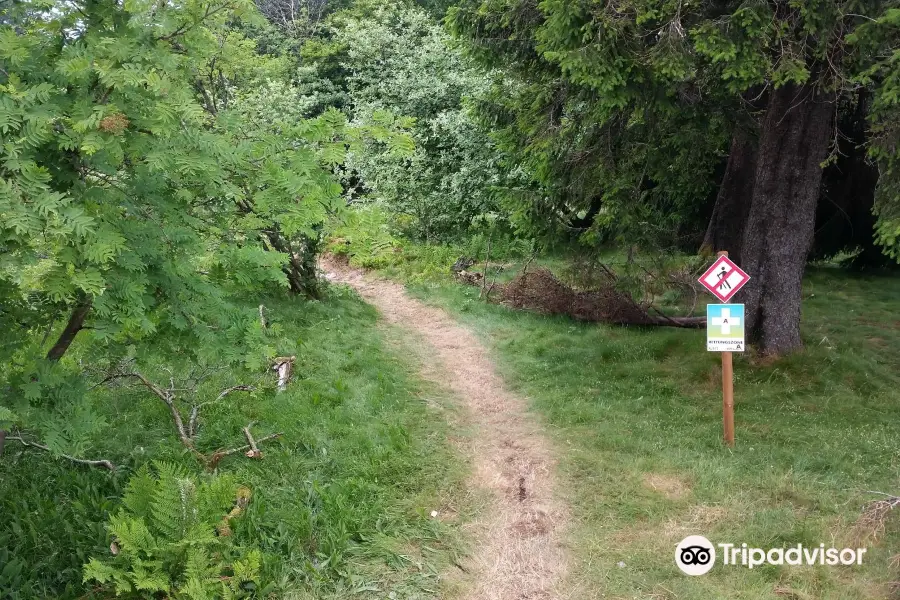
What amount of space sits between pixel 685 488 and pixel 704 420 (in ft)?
5.46

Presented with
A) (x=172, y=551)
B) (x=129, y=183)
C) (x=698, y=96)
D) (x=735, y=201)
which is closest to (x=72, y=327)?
(x=129, y=183)

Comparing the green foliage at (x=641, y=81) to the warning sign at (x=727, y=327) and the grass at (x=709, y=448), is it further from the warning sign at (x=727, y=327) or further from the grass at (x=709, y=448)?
the grass at (x=709, y=448)

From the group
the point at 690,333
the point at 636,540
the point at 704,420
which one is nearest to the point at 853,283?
the point at 690,333

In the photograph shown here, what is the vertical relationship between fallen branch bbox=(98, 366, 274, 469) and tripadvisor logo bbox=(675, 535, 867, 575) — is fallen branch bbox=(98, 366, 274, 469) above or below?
above

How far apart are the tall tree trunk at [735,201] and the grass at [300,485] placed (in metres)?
6.34

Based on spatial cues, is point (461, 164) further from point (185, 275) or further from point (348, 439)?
point (185, 275)

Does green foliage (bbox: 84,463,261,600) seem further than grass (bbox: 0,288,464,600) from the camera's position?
No

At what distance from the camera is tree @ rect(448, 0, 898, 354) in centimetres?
660

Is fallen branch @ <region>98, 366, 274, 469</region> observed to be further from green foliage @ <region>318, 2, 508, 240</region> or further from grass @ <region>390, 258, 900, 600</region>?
green foliage @ <region>318, 2, 508, 240</region>

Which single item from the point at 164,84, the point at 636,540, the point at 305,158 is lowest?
the point at 636,540

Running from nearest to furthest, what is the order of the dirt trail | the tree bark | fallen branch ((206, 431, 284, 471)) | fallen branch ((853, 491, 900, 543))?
fallen branch ((853, 491, 900, 543))
the tree bark
the dirt trail
fallen branch ((206, 431, 284, 471))

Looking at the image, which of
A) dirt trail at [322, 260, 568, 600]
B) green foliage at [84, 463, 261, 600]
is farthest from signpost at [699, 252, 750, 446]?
green foliage at [84, 463, 261, 600]

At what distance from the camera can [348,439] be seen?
280 inches

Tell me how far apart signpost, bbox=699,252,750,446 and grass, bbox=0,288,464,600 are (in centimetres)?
303
